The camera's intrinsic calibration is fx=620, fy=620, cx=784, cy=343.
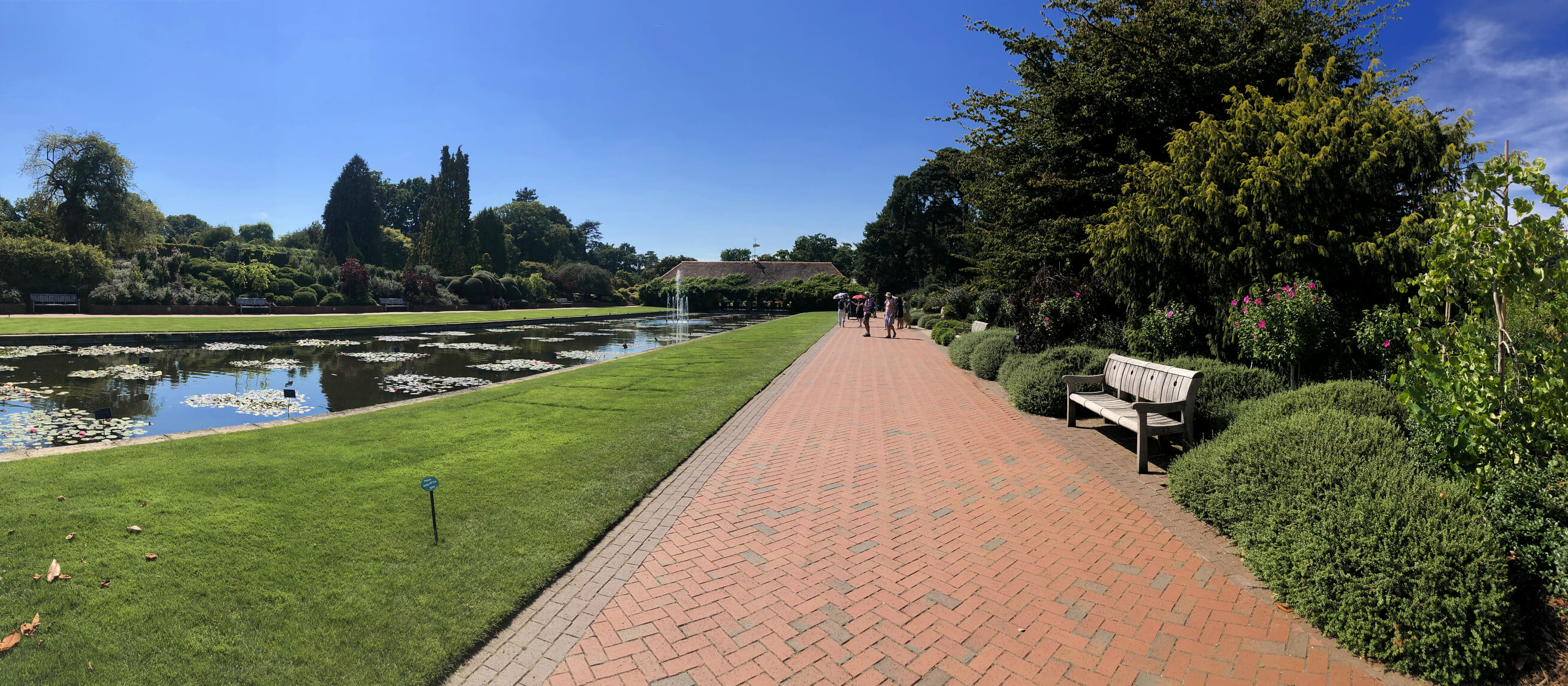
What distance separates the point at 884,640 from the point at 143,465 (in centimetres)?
627

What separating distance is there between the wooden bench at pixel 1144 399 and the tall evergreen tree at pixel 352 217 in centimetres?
6671

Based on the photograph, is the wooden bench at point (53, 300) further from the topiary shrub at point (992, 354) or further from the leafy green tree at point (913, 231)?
the leafy green tree at point (913, 231)

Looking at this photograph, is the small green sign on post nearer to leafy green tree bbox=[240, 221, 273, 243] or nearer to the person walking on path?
the person walking on path

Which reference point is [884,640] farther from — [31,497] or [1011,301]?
[1011,301]

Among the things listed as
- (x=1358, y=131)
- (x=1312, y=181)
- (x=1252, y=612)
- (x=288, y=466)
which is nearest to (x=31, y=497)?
→ (x=288, y=466)

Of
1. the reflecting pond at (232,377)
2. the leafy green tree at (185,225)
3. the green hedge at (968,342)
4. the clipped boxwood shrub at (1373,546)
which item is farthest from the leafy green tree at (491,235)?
the clipped boxwood shrub at (1373,546)

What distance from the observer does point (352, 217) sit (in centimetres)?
5906

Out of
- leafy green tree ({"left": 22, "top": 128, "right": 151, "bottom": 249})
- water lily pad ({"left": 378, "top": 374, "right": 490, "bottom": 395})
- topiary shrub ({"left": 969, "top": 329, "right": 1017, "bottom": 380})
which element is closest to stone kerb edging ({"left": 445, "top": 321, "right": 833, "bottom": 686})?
topiary shrub ({"left": 969, "top": 329, "right": 1017, "bottom": 380})

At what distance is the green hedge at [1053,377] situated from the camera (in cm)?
825

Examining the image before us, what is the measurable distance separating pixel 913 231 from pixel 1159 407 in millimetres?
44318

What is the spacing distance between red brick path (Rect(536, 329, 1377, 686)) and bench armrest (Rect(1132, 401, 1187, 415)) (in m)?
0.76

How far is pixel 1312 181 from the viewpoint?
263 inches

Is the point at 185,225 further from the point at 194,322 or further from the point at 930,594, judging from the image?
the point at 930,594

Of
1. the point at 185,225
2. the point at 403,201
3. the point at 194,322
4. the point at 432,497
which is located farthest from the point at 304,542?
the point at 185,225
